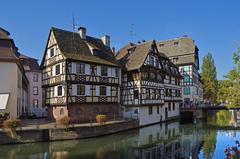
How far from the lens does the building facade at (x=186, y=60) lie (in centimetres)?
5606

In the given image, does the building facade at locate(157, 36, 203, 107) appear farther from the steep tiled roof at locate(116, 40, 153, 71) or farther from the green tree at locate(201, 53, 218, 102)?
the steep tiled roof at locate(116, 40, 153, 71)

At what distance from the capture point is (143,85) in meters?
34.4

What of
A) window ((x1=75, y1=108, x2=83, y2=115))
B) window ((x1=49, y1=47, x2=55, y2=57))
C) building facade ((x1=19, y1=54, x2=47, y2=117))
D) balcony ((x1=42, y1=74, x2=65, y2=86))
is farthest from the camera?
building facade ((x1=19, y1=54, x2=47, y2=117))

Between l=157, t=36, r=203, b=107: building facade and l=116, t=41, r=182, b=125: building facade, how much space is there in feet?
A: 52.8

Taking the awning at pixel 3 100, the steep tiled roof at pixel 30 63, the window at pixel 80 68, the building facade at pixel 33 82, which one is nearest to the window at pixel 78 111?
the window at pixel 80 68

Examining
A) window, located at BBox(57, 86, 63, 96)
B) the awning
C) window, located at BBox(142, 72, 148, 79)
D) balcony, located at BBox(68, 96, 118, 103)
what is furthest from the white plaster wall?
window, located at BBox(142, 72, 148, 79)

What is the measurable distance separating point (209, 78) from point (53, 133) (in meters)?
46.6

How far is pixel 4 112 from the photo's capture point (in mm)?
26156

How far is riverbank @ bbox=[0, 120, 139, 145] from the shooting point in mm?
21219

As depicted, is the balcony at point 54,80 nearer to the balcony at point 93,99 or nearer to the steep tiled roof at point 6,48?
the balcony at point 93,99

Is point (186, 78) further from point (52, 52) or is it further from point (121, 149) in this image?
point (121, 149)

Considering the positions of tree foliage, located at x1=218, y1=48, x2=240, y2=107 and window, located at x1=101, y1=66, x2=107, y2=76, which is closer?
tree foliage, located at x1=218, y1=48, x2=240, y2=107

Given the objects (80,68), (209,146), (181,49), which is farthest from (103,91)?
(181,49)

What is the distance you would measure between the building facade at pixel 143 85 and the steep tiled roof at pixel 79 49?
3485 mm
